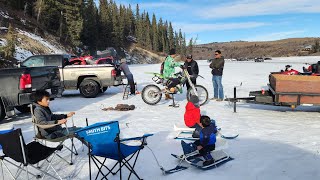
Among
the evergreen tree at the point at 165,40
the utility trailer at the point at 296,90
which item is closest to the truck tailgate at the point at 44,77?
the utility trailer at the point at 296,90

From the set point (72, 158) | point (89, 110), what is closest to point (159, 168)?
point (72, 158)

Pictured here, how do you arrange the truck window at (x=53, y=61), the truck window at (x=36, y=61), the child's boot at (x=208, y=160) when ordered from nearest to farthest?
the child's boot at (x=208, y=160)
the truck window at (x=53, y=61)
the truck window at (x=36, y=61)

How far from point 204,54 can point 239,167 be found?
602ft

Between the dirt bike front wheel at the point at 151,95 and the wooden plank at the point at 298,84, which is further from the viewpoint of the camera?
the dirt bike front wheel at the point at 151,95

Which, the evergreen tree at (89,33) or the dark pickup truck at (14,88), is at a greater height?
the evergreen tree at (89,33)

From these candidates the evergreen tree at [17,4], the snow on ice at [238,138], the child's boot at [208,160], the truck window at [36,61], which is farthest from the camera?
the evergreen tree at [17,4]

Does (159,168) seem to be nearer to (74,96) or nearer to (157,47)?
(74,96)

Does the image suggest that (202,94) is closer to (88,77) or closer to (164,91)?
(164,91)

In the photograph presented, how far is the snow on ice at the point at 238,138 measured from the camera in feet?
17.4

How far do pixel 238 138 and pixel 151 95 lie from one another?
5048 mm

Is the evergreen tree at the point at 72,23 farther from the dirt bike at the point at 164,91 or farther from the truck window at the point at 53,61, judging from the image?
the dirt bike at the point at 164,91

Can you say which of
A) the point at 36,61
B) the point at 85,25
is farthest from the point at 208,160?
the point at 85,25

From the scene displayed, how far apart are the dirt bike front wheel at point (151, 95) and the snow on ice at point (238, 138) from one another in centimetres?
22

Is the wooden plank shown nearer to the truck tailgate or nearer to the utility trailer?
the utility trailer
